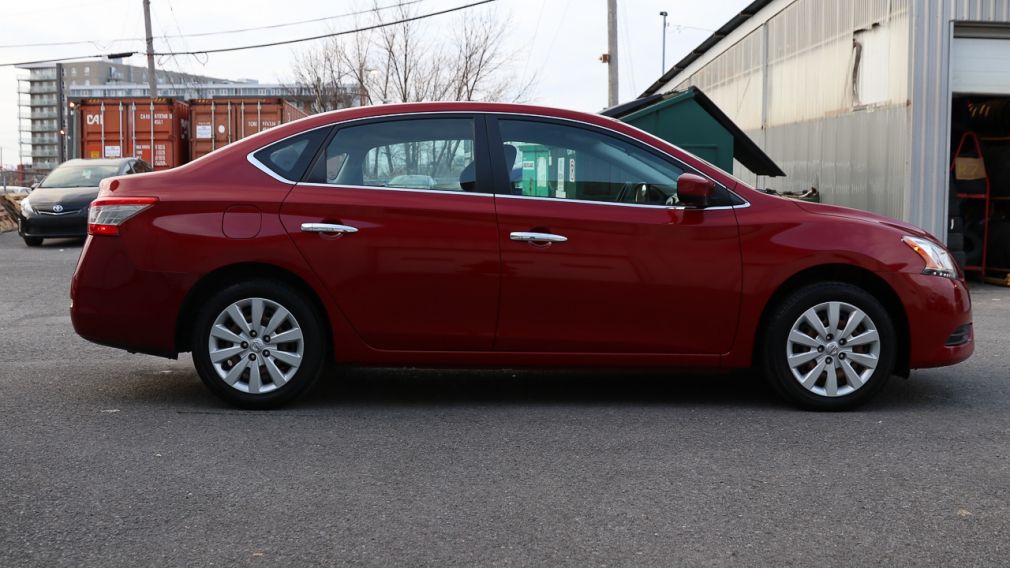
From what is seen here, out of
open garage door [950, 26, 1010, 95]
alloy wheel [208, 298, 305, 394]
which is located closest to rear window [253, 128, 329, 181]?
alloy wheel [208, 298, 305, 394]

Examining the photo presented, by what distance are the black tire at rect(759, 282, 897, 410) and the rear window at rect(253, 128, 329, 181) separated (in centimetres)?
254

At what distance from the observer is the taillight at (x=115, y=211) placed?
19.5ft

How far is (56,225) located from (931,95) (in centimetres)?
1385

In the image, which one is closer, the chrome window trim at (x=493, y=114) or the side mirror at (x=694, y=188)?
the side mirror at (x=694, y=188)

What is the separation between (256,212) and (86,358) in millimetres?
2567

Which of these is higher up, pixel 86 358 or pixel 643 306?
pixel 643 306

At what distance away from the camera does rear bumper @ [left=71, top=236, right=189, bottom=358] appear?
592cm

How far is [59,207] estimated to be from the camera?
19469 millimetres

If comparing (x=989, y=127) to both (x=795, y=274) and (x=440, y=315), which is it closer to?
(x=795, y=274)

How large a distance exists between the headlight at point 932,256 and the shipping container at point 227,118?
20.0m

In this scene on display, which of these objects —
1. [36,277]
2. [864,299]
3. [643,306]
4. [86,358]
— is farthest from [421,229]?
[36,277]

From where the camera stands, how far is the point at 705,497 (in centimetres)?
443

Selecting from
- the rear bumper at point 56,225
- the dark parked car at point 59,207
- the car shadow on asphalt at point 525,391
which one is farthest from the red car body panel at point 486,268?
the rear bumper at point 56,225

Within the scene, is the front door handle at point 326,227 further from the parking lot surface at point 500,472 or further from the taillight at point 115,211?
the parking lot surface at point 500,472
